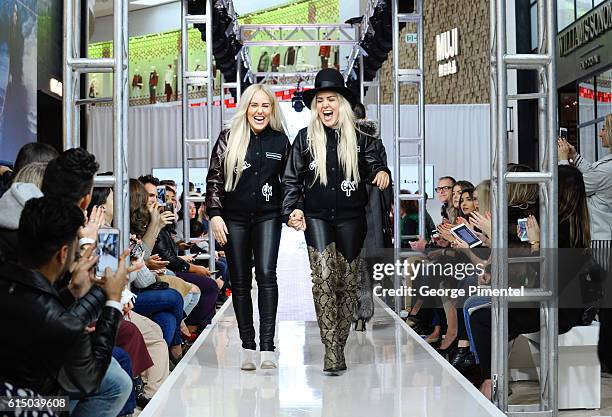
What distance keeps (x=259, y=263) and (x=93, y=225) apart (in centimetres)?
137

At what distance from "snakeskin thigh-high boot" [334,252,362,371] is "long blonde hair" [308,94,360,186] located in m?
0.41

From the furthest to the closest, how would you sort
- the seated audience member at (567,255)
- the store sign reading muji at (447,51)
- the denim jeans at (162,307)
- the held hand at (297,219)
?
the store sign reading muji at (447,51), the denim jeans at (162,307), the held hand at (297,219), the seated audience member at (567,255)

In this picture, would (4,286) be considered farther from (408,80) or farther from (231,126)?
(408,80)

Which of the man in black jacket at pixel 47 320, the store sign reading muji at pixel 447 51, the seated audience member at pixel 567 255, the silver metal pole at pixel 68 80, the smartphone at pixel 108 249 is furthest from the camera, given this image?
the store sign reading muji at pixel 447 51

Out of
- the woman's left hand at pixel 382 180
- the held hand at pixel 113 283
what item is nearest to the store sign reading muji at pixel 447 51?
the woman's left hand at pixel 382 180

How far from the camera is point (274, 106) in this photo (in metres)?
4.43

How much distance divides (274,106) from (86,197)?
5.64 ft

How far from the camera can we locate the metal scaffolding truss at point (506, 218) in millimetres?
3697

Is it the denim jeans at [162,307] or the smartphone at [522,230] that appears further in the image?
the denim jeans at [162,307]

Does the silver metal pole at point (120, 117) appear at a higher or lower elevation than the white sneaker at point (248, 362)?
higher

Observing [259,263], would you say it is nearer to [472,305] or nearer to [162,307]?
[162,307]

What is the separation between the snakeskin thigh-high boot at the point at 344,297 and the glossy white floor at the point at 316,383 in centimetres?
15

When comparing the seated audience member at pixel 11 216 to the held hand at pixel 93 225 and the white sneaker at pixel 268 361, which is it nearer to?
the held hand at pixel 93 225

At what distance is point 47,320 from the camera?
213cm
